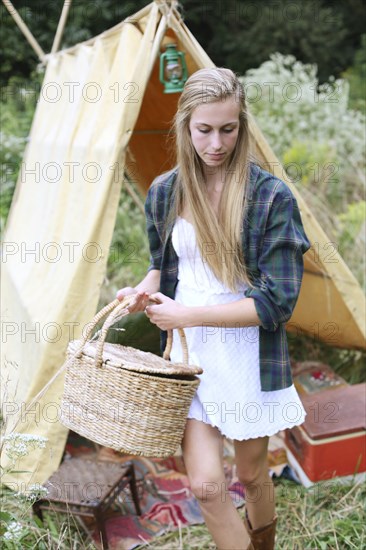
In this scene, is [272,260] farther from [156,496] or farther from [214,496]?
[156,496]

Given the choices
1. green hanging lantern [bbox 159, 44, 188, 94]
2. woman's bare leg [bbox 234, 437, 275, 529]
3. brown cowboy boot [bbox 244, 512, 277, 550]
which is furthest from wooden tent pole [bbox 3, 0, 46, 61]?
brown cowboy boot [bbox 244, 512, 277, 550]

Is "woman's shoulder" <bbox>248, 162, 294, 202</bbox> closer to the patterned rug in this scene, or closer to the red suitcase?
the patterned rug

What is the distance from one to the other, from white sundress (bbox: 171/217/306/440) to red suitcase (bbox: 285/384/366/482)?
972mm

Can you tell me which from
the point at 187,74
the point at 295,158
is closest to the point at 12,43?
the point at 295,158

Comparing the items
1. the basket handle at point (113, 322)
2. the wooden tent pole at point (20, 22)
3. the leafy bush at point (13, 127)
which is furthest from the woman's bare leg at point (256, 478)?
the leafy bush at point (13, 127)

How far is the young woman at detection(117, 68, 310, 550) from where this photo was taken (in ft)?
7.04

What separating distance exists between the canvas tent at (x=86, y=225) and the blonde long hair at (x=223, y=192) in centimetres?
82

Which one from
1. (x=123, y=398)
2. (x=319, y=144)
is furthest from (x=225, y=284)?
(x=319, y=144)

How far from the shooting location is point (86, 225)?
3.25 metres

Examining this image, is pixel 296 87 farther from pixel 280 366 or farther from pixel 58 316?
pixel 280 366

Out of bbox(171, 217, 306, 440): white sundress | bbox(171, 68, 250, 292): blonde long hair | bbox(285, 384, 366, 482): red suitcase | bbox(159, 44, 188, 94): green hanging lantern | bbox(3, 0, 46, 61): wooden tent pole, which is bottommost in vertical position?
bbox(285, 384, 366, 482): red suitcase

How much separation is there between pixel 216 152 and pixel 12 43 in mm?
10192

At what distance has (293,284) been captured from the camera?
85.0 inches

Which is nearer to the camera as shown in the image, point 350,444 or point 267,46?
point 350,444
